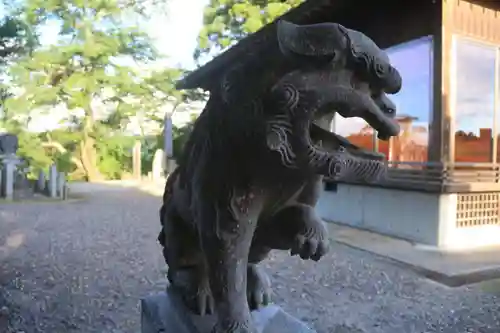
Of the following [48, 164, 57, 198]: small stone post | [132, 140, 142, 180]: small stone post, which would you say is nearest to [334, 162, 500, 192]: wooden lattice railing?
[48, 164, 57, 198]: small stone post

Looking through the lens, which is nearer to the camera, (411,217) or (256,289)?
(256,289)

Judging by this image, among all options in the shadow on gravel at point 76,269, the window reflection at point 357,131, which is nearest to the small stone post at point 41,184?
the shadow on gravel at point 76,269

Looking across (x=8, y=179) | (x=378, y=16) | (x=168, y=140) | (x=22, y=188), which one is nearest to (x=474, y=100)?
(x=378, y=16)

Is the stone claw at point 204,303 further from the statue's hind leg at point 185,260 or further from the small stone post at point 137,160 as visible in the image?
the small stone post at point 137,160

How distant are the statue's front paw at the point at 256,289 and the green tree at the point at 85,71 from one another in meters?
12.8

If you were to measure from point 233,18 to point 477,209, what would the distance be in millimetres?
6034

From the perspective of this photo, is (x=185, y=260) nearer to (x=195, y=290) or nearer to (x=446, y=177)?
(x=195, y=290)

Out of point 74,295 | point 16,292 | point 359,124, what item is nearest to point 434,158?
point 359,124

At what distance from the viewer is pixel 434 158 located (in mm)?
5301

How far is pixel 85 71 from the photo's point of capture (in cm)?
1387

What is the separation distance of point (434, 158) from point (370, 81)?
481 centimetres

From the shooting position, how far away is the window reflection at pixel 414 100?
561 cm

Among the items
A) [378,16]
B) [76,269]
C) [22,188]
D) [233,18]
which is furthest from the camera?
[22,188]

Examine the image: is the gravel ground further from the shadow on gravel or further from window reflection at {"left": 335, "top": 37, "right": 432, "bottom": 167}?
window reflection at {"left": 335, "top": 37, "right": 432, "bottom": 167}
